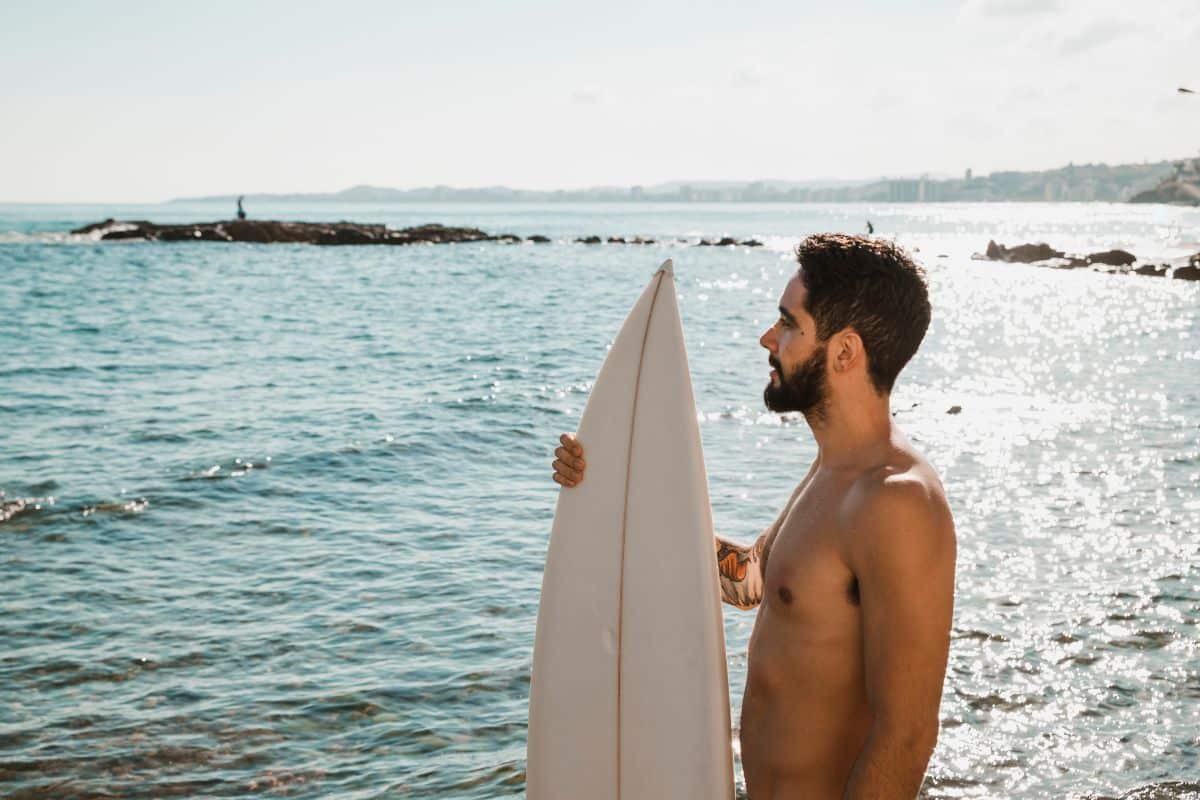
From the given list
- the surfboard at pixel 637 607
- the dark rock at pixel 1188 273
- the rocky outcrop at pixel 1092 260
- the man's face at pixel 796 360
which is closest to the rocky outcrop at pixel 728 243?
the rocky outcrop at pixel 1092 260

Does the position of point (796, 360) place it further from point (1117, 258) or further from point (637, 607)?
point (1117, 258)

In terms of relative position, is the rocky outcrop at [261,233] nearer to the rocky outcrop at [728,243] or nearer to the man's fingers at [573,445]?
the rocky outcrop at [728,243]

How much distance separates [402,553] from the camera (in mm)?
9906

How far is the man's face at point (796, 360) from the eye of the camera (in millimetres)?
2582

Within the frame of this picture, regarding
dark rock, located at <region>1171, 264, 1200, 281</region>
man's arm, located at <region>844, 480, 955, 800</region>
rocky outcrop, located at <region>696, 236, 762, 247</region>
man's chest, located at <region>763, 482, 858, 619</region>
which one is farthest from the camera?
rocky outcrop, located at <region>696, 236, 762, 247</region>

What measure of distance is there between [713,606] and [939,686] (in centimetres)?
108

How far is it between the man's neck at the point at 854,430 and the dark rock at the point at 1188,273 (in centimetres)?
4820

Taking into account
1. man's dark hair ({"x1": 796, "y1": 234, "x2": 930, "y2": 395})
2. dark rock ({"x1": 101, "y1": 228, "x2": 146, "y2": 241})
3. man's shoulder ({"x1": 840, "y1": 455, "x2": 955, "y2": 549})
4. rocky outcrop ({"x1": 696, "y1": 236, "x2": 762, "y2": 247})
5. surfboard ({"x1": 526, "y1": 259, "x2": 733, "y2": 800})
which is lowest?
surfboard ({"x1": 526, "y1": 259, "x2": 733, "y2": 800})

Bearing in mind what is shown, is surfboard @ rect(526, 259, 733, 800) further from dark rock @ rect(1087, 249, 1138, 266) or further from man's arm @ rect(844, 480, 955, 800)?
dark rock @ rect(1087, 249, 1138, 266)

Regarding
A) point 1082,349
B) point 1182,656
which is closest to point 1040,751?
point 1182,656

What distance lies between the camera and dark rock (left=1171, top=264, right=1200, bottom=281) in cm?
4481

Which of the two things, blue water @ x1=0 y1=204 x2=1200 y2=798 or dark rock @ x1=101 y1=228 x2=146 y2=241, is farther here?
dark rock @ x1=101 y1=228 x2=146 y2=241

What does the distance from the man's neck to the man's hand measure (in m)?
1.16

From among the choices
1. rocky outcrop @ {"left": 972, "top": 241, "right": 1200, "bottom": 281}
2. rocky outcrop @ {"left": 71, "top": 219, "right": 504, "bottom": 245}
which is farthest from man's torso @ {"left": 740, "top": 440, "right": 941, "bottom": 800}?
rocky outcrop @ {"left": 71, "top": 219, "right": 504, "bottom": 245}
